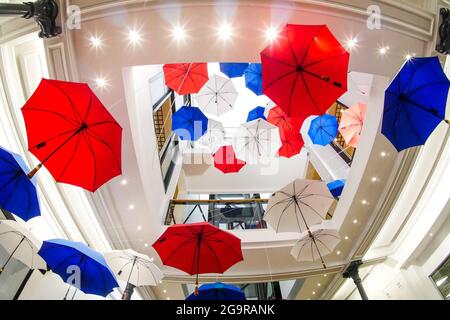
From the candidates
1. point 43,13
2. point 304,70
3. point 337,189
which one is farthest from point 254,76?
point 337,189

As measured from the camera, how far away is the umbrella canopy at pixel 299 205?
414cm

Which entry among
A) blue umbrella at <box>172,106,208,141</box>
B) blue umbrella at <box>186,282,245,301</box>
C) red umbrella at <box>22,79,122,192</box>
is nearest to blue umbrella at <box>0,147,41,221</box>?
red umbrella at <box>22,79,122,192</box>

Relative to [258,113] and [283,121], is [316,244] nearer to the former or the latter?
[283,121]

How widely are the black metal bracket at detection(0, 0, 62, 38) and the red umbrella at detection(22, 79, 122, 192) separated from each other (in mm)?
739

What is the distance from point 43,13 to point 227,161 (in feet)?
14.9

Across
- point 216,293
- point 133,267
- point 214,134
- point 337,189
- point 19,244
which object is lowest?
point 216,293

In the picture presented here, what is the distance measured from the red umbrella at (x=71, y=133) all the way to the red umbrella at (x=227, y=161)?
3.83 metres

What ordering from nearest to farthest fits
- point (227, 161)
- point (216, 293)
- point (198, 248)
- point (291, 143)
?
point (216, 293)
point (198, 248)
point (291, 143)
point (227, 161)

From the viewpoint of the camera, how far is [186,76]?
4.43 m

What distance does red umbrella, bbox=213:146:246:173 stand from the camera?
628 centimetres

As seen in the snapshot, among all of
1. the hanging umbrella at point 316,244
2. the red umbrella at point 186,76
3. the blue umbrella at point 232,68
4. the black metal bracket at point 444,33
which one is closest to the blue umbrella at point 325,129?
the hanging umbrella at point 316,244

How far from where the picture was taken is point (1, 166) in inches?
91.0

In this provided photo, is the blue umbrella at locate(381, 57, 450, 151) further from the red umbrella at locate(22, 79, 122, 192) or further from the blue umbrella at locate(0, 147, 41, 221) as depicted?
the blue umbrella at locate(0, 147, 41, 221)
